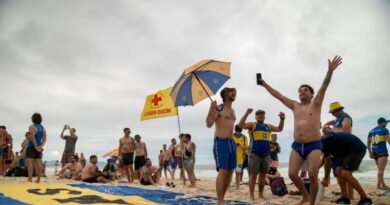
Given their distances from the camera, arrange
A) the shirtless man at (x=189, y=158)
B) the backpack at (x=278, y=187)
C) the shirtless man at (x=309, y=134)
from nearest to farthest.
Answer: the shirtless man at (x=309, y=134) < the backpack at (x=278, y=187) < the shirtless man at (x=189, y=158)

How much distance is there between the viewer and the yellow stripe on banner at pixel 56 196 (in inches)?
254

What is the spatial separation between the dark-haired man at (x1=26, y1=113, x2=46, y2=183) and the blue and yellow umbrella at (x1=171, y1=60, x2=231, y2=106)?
489 cm

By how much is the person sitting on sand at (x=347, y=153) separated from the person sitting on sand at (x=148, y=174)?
24.8 ft

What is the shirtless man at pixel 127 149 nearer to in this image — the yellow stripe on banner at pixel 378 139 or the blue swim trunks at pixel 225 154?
the blue swim trunks at pixel 225 154

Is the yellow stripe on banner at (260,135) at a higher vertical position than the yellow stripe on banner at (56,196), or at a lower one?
higher

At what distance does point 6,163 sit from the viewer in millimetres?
14883

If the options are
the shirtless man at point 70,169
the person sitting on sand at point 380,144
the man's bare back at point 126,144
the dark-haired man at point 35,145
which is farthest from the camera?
the shirtless man at point 70,169

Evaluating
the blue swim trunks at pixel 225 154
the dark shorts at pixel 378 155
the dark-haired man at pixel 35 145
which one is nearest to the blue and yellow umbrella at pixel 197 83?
the blue swim trunks at pixel 225 154

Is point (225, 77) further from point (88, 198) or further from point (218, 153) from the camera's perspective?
point (88, 198)

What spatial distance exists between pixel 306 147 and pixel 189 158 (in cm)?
706

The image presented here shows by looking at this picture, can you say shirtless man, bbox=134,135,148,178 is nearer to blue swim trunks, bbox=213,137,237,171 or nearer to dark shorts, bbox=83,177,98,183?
dark shorts, bbox=83,177,98,183

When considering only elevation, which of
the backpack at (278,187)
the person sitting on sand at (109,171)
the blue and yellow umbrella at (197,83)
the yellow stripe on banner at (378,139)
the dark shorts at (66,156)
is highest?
the blue and yellow umbrella at (197,83)

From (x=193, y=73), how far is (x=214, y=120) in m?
1.98

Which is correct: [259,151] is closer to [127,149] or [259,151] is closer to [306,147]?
[306,147]
